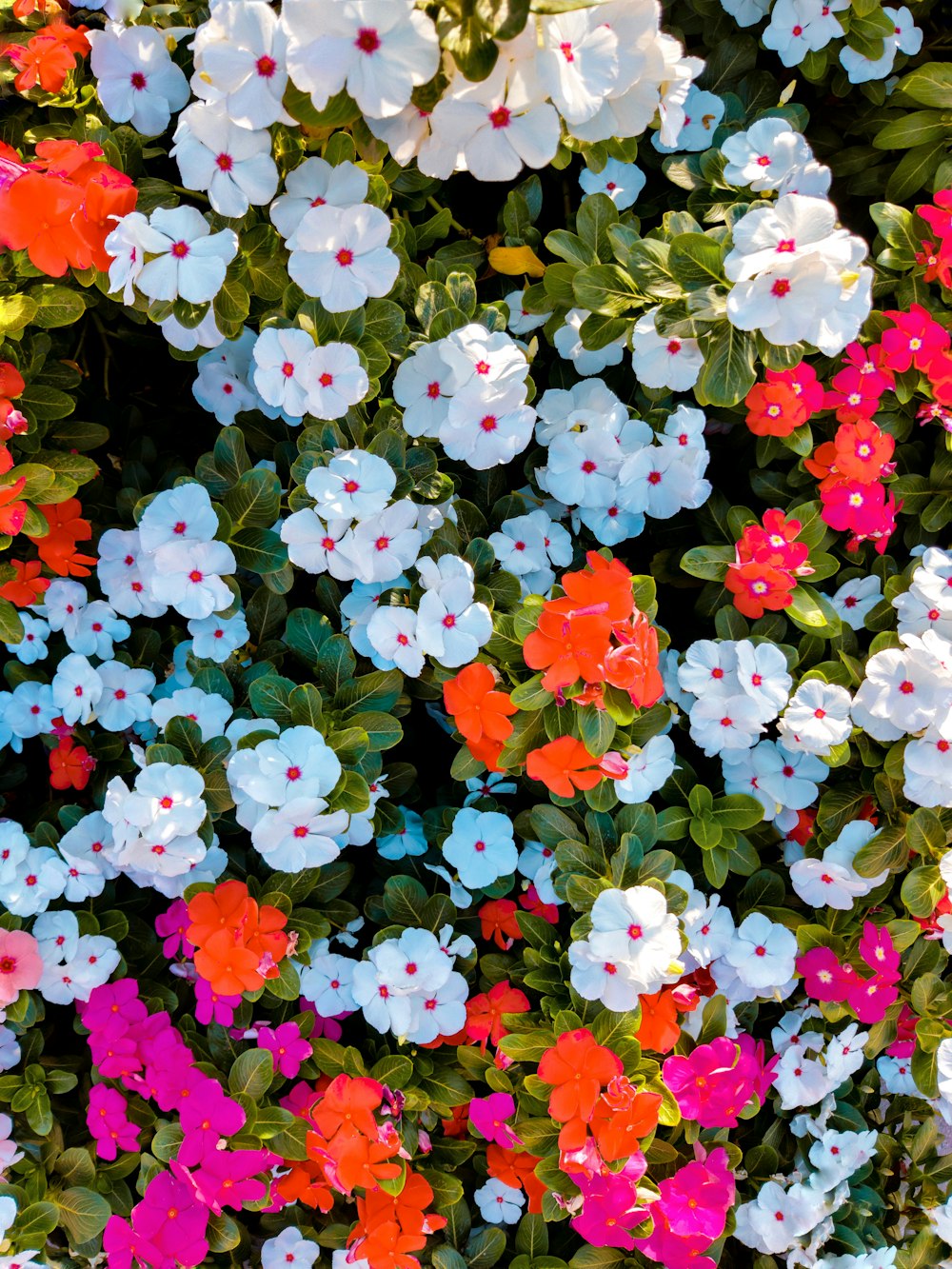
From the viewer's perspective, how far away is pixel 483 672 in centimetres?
154

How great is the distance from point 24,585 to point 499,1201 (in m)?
1.43

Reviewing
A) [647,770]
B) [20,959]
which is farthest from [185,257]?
[20,959]

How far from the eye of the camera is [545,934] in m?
1.76

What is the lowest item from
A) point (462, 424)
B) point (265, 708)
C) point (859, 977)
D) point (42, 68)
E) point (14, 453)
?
point (859, 977)

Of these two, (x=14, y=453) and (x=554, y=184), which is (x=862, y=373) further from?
(x=14, y=453)

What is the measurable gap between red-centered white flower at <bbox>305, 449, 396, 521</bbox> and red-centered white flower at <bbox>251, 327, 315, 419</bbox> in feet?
0.32

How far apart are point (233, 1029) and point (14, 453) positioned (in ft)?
3.55

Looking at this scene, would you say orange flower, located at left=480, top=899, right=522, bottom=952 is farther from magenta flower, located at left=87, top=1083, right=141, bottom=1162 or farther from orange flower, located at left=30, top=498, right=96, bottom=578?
orange flower, located at left=30, top=498, right=96, bottom=578

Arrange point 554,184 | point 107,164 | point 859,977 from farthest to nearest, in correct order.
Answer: point 554,184 < point 859,977 < point 107,164

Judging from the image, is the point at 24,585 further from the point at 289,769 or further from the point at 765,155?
the point at 765,155

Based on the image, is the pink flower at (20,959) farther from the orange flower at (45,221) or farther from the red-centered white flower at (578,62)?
the red-centered white flower at (578,62)

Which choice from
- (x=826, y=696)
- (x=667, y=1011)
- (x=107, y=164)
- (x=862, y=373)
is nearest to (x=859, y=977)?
(x=667, y=1011)

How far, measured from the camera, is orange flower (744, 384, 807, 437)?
5.36ft

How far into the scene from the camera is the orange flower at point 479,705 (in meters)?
1.52
